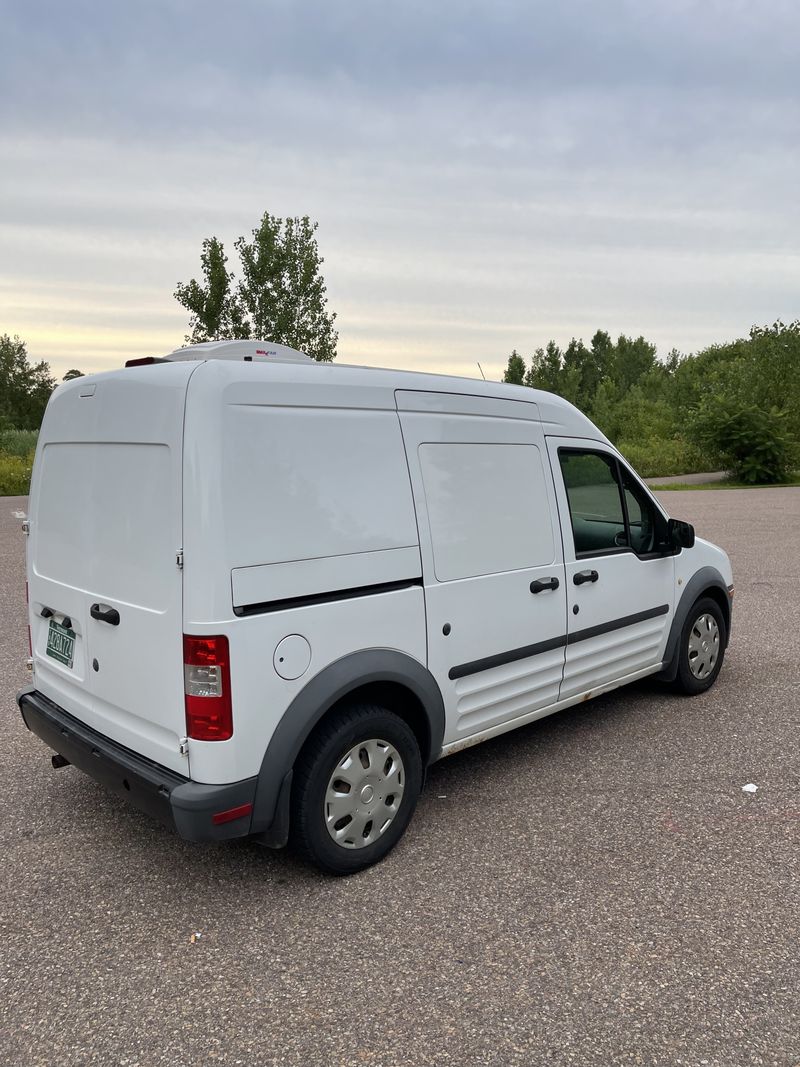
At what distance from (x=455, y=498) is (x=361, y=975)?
1950 mm

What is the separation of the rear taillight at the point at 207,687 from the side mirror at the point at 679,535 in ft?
10.4

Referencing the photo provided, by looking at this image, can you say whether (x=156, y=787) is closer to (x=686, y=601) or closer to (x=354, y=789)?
(x=354, y=789)

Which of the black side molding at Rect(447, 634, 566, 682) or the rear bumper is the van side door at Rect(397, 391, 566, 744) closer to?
the black side molding at Rect(447, 634, 566, 682)

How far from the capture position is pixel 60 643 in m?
3.66

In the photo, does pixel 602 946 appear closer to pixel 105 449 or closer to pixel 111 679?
pixel 111 679

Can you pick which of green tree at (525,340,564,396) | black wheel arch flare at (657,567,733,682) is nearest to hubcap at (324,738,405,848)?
black wheel arch flare at (657,567,733,682)

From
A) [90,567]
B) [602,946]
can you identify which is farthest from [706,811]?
[90,567]

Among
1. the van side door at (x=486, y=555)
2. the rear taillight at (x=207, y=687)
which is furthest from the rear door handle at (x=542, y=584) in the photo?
the rear taillight at (x=207, y=687)

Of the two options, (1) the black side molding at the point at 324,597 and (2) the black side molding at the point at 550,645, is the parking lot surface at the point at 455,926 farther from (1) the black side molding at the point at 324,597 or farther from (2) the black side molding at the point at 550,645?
(1) the black side molding at the point at 324,597

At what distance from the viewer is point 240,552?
2852mm

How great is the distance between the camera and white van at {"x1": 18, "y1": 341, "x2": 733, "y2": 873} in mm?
2869

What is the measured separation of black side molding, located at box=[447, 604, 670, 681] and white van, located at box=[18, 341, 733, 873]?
2cm

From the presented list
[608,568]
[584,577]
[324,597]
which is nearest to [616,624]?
[608,568]

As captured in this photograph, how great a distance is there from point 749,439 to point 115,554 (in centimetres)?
2664
